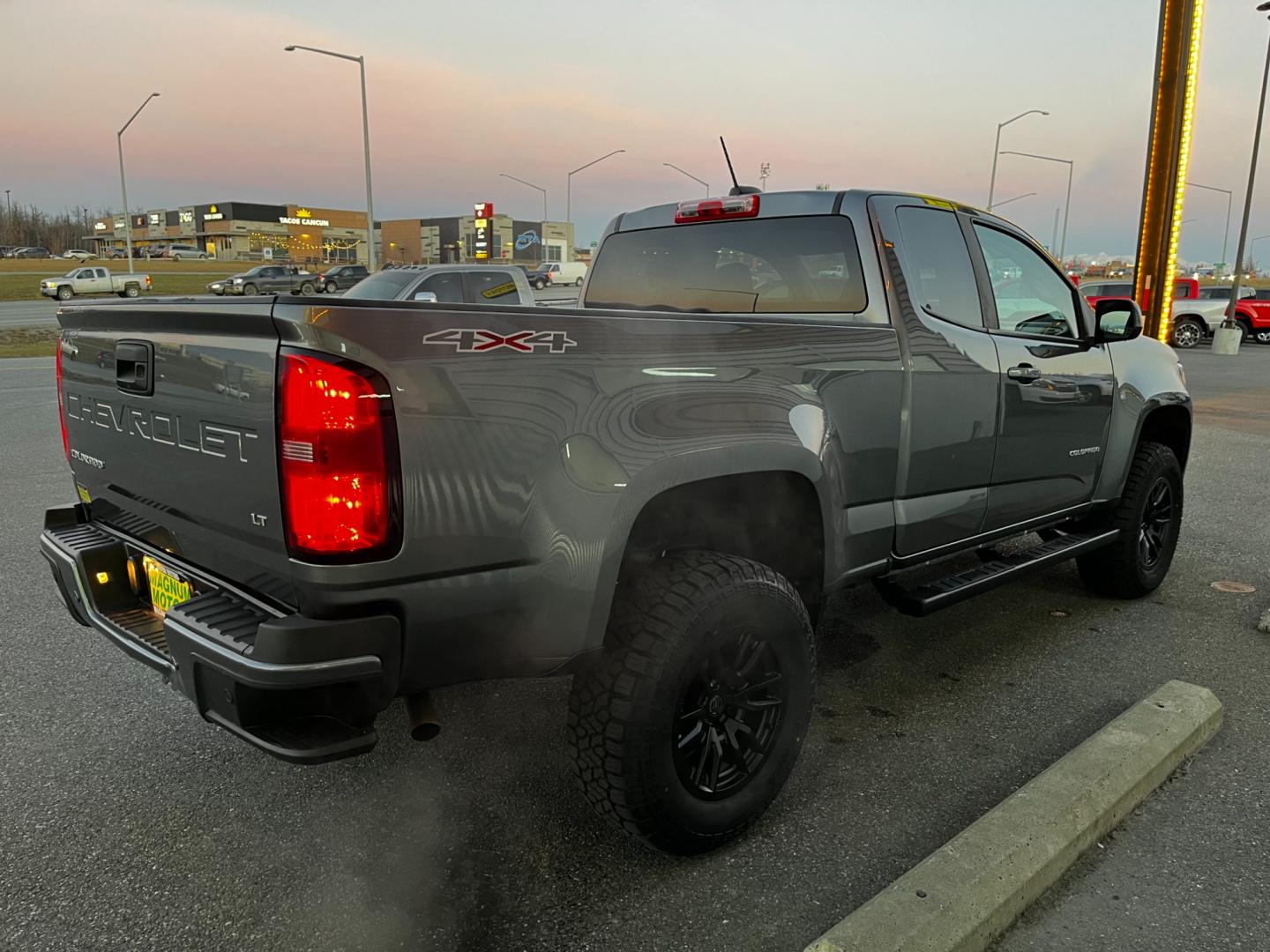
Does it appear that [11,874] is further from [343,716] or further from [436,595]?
[436,595]

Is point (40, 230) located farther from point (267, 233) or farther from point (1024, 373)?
point (1024, 373)

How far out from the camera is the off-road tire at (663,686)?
2.27 m

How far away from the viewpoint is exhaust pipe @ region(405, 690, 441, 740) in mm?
2160

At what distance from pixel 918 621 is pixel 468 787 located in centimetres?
247

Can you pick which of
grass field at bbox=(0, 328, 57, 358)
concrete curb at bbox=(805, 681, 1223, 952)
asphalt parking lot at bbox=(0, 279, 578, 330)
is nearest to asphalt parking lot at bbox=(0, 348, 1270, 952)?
concrete curb at bbox=(805, 681, 1223, 952)

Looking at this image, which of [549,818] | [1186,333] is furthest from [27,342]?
[1186,333]

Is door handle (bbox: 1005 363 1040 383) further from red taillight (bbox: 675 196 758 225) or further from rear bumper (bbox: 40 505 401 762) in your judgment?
rear bumper (bbox: 40 505 401 762)

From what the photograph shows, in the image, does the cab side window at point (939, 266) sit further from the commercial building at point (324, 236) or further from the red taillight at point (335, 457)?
the commercial building at point (324, 236)

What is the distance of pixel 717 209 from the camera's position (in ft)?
12.0

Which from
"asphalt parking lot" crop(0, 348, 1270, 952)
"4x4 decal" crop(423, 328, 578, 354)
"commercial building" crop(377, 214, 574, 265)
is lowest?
"asphalt parking lot" crop(0, 348, 1270, 952)

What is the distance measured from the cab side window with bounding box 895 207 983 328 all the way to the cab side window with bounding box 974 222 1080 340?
0.18 meters

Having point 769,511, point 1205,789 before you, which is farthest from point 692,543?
point 1205,789

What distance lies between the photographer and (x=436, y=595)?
200cm

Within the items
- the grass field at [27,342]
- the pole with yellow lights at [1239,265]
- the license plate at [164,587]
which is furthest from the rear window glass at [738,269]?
the pole with yellow lights at [1239,265]
